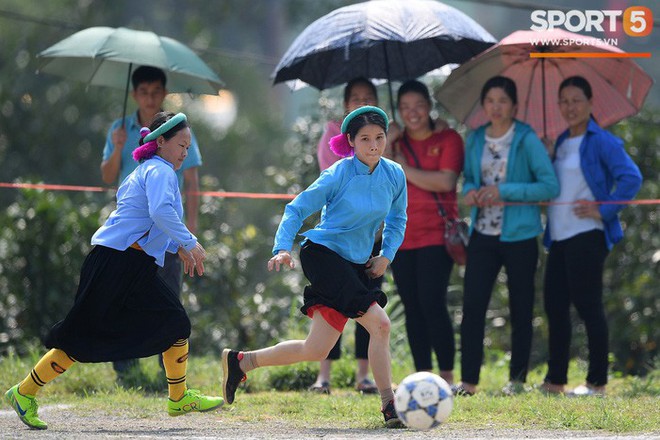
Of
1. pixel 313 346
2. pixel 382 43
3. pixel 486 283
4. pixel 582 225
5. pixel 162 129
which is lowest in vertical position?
pixel 313 346

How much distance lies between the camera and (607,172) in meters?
8.09

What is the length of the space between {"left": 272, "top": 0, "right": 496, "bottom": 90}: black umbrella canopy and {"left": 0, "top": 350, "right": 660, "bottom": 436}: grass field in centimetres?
222

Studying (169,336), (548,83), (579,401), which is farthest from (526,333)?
(169,336)

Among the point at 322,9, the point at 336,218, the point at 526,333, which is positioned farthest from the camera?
the point at 322,9

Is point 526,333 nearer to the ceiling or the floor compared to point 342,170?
nearer to the floor

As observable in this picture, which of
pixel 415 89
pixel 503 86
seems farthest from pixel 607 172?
pixel 415 89

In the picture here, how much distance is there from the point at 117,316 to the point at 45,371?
50cm

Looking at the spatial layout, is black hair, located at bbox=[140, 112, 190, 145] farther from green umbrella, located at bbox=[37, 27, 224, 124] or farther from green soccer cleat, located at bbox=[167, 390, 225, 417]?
green umbrella, located at bbox=[37, 27, 224, 124]

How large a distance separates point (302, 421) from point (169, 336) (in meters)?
0.92

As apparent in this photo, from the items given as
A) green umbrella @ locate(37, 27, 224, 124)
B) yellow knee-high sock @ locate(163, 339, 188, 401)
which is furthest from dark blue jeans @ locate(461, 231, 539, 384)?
green umbrella @ locate(37, 27, 224, 124)

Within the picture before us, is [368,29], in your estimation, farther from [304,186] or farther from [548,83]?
[304,186]

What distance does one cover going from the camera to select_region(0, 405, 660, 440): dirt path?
601 centimetres

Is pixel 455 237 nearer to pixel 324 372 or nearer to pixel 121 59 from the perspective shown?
pixel 324 372

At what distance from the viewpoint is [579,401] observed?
7148 millimetres
